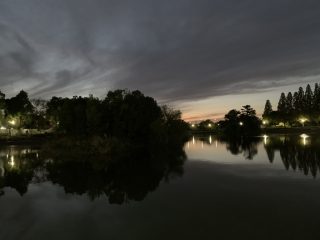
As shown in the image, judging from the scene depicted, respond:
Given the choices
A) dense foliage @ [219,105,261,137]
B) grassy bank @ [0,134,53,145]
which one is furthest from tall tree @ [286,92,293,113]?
grassy bank @ [0,134,53,145]

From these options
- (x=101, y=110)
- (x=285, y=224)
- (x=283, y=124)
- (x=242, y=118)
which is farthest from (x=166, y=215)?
(x=283, y=124)

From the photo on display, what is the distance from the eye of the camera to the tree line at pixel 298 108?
376 ft

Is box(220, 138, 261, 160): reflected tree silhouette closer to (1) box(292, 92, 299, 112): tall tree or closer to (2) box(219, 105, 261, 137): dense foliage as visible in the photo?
(2) box(219, 105, 261, 137): dense foliage

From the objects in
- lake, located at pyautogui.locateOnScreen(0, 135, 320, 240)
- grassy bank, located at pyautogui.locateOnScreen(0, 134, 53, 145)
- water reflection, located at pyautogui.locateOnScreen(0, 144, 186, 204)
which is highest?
grassy bank, located at pyautogui.locateOnScreen(0, 134, 53, 145)

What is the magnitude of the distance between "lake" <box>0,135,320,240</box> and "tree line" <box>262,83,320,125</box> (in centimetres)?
10218

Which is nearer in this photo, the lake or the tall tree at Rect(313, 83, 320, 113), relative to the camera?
the lake

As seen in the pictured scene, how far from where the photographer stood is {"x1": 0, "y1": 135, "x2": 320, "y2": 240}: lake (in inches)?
392

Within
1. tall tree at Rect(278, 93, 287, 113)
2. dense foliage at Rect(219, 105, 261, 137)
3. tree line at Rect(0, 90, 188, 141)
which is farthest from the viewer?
tall tree at Rect(278, 93, 287, 113)

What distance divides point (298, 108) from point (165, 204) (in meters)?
120

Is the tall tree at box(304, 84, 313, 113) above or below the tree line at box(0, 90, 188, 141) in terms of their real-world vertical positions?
above

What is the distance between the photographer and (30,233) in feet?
33.7

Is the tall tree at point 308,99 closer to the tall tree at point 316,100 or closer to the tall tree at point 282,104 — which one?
the tall tree at point 316,100

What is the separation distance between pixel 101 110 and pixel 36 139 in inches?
1038

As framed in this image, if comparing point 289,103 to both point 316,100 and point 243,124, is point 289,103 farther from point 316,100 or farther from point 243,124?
point 243,124
